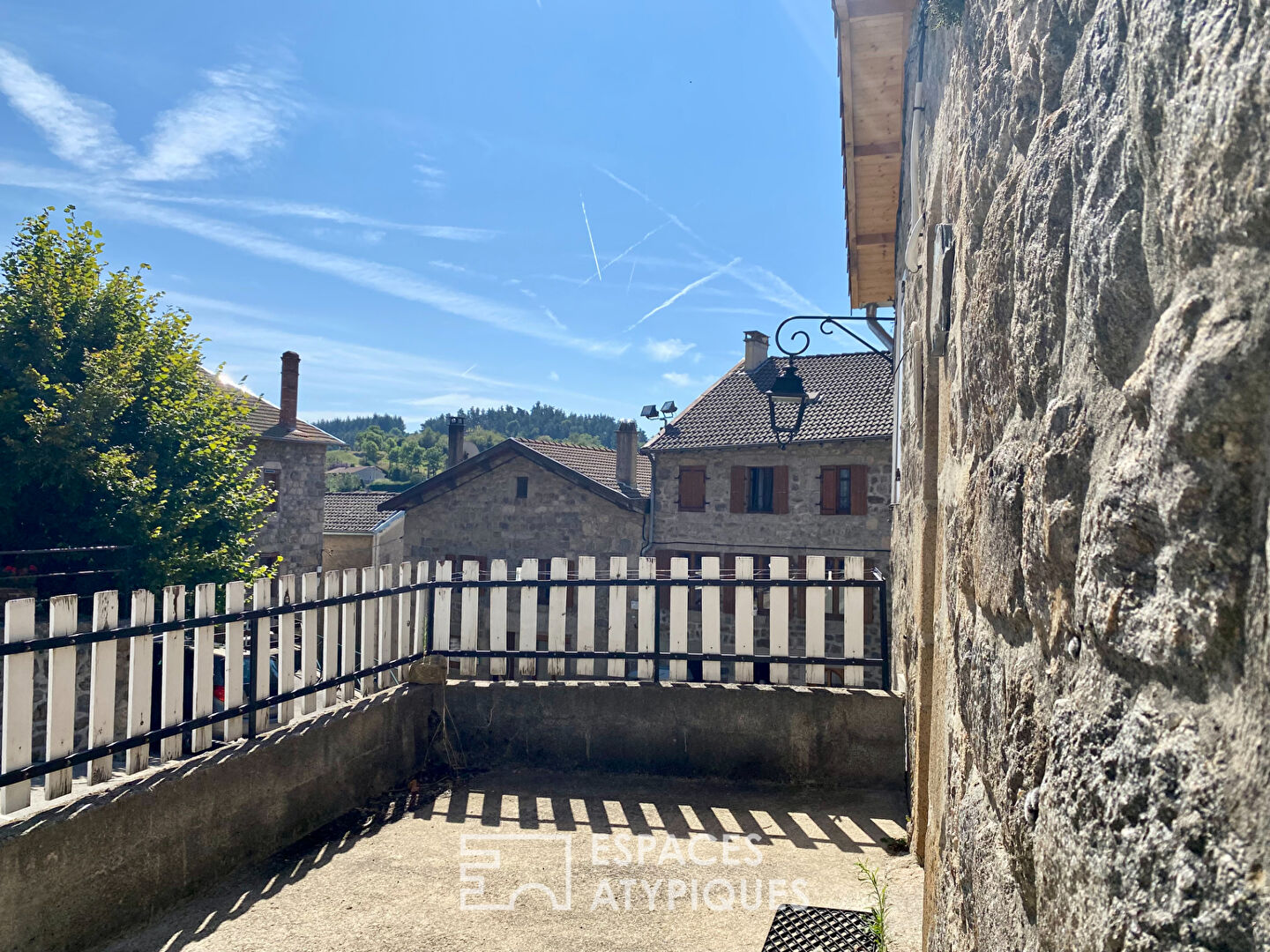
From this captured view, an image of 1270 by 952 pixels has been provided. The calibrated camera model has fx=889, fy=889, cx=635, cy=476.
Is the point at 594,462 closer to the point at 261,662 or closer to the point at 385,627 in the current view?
the point at 385,627

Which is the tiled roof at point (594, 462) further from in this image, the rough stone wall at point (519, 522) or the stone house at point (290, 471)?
the stone house at point (290, 471)

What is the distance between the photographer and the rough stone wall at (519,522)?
23312mm

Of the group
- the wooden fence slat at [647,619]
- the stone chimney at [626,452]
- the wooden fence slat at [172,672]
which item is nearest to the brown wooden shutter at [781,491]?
the stone chimney at [626,452]

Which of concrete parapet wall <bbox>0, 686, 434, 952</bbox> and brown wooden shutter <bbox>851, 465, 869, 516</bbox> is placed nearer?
concrete parapet wall <bbox>0, 686, 434, 952</bbox>

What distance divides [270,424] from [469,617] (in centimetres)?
2319

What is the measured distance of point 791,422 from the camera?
885 inches

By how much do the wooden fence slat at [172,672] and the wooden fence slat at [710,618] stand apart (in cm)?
333

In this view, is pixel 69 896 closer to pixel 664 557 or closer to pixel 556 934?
pixel 556 934

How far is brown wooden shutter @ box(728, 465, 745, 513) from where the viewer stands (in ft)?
73.8

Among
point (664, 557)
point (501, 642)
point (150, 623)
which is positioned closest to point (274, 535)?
point (664, 557)

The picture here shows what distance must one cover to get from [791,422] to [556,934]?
1948 cm

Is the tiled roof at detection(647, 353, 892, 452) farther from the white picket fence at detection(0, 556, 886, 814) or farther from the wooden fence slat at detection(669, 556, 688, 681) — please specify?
the white picket fence at detection(0, 556, 886, 814)

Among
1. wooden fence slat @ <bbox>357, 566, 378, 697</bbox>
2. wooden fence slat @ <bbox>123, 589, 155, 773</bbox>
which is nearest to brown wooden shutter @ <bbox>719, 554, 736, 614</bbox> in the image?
wooden fence slat @ <bbox>357, 566, 378, 697</bbox>

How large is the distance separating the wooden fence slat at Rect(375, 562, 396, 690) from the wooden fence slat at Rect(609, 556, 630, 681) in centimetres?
156
